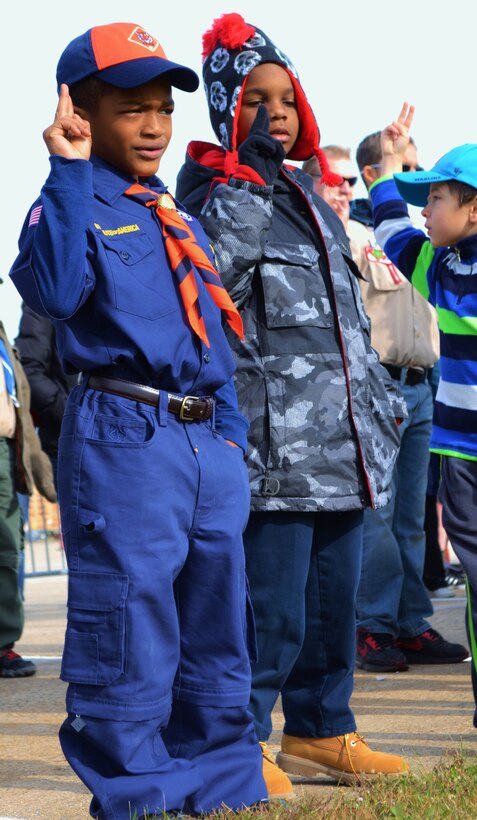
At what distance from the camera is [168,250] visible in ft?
10.3

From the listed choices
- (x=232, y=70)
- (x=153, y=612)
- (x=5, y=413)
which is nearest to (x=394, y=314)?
(x=5, y=413)

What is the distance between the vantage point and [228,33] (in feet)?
12.5

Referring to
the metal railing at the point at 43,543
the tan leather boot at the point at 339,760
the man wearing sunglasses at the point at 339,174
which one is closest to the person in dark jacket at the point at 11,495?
the man wearing sunglasses at the point at 339,174

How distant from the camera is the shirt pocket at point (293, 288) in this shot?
143 inches

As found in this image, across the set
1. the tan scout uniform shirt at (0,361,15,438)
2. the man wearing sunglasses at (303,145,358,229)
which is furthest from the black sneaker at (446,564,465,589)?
the tan scout uniform shirt at (0,361,15,438)

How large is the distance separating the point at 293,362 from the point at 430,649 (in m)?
2.81

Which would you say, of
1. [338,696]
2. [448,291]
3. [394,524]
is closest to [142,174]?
[448,291]

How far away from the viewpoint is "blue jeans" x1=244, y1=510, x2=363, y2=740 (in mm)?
3609

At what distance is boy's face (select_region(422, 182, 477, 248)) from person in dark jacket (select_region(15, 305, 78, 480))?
12.0 feet

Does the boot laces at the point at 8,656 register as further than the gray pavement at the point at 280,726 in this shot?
Yes

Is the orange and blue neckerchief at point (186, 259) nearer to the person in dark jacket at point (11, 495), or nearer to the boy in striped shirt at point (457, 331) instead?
the boy in striped shirt at point (457, 331)

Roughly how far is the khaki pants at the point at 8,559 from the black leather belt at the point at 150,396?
127 inches

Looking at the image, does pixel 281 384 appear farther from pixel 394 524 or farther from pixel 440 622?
pixel 440 622

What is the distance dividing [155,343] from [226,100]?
111 centimetres
